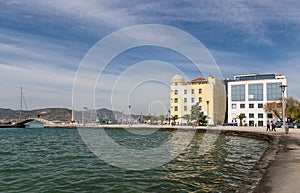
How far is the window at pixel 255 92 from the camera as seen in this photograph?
96625 millimetres

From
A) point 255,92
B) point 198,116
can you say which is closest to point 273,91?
point 255,92

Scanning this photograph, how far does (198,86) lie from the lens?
11544cm

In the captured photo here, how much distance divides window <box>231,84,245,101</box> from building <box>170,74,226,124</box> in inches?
394

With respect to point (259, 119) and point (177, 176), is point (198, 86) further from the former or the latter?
point (177, 176)

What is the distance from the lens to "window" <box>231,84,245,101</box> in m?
99.5

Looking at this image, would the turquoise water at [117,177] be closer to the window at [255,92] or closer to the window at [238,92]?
the window at [255,92]

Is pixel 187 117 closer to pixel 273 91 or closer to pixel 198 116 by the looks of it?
pixel 198 116

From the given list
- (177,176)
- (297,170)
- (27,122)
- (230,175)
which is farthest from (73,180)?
(27,122)

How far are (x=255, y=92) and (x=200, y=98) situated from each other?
74.1ft

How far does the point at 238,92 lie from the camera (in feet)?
329

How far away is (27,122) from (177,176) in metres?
147

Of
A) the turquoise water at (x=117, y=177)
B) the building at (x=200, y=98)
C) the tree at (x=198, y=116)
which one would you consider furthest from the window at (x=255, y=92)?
the turquoise water at (x=117, y=177)

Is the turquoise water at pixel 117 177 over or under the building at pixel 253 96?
under

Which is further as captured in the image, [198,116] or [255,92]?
[255,92]
